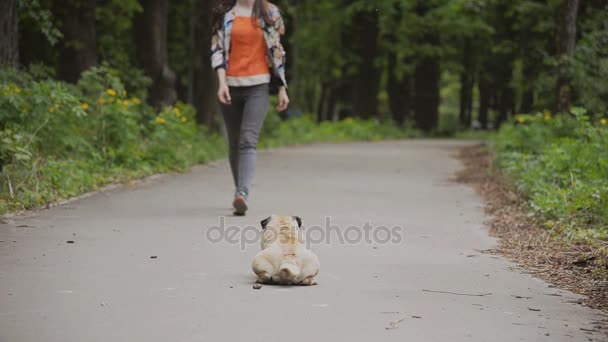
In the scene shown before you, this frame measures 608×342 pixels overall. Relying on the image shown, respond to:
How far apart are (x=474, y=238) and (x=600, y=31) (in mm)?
9146

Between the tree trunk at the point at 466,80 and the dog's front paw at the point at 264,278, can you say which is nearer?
the dog's front paw at the point at 264,278

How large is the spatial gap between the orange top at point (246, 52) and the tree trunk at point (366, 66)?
29.2 m

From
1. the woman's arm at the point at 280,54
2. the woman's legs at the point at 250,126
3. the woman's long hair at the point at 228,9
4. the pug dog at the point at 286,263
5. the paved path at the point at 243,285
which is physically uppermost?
the woman's long hair at the point at 228,9

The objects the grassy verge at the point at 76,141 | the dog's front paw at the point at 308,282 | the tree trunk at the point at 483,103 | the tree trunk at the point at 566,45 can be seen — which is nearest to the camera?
the dog's front paw at the point at 308,282

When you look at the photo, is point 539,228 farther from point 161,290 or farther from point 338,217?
point 161,290

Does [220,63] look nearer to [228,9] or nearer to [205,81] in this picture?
[228,9]

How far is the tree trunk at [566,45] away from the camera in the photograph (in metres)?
14.9

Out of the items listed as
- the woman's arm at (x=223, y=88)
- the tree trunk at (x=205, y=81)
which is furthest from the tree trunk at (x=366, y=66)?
the woman's arm at (x=223, y=88)

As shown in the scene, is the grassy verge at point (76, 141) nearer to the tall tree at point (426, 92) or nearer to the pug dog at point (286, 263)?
the pug dog at point (286, 263)

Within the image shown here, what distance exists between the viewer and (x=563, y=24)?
15.3 metres

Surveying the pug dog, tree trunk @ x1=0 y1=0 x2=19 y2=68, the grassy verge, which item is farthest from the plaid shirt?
tree trunk @ x1=0 y1=0 x2=19 y2=68

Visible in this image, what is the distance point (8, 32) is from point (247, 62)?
182 inches

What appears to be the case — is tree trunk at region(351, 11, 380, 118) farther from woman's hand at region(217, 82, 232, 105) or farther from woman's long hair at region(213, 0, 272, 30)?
woman's hand at region(217, 82, 232, 105)

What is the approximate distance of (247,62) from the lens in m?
8.66
